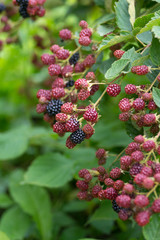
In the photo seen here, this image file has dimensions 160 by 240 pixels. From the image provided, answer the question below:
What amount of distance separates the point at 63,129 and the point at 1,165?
71.4 inches

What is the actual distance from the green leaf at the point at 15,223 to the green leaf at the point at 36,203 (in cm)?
9

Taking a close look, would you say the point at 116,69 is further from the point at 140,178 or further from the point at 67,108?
the point at 140,178

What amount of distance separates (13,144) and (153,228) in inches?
53.3

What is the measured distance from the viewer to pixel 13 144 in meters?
2.16

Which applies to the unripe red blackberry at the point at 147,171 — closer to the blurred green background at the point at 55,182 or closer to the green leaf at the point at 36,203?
the blurred green background at the point at 55,182

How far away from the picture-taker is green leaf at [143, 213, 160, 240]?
3.28 feet

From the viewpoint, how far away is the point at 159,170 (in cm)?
93

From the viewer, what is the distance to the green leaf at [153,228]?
1.00 meters

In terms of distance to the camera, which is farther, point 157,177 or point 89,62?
point 89,62

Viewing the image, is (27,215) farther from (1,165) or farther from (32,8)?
(32,8)

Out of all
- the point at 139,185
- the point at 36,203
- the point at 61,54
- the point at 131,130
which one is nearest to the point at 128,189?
the point at 139,185

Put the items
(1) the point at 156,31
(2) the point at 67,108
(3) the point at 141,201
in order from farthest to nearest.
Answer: (2) the point at 67,108, (1) the point at 156,31, (3) the point at 141,201

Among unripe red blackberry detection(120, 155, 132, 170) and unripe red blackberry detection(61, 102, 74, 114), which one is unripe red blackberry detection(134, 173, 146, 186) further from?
unripe red blackberry detection(61, 102, 74, 114)

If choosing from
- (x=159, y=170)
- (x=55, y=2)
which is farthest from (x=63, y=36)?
(x=55, y=2)
